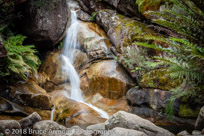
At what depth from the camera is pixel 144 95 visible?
226 inches

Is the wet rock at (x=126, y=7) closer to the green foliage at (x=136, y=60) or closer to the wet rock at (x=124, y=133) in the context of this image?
the green foliage at (x=136, y=60)

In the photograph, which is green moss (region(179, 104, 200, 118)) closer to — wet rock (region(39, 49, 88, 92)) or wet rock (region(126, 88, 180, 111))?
wet rock (region(126, 88, 180, 111))

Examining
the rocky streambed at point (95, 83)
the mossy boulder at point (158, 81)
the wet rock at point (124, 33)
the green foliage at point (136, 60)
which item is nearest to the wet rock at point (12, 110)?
the rocky streambed at point (95, 83)

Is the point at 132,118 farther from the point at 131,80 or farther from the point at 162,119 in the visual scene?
the point at 131,80

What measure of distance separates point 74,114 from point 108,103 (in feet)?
5.23

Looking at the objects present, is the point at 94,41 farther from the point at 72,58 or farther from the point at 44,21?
the point at 44,21

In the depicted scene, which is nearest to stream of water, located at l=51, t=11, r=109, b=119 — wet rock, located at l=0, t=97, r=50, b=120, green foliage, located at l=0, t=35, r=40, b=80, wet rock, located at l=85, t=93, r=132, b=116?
wet rock, located at l=85, t=93, r=132, b=116

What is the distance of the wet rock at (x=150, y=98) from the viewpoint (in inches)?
207

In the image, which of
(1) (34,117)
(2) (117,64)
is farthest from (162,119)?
(1) (34,117)

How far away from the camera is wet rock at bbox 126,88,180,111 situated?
5258 millimetres

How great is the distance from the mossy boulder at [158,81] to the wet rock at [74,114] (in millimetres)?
2029

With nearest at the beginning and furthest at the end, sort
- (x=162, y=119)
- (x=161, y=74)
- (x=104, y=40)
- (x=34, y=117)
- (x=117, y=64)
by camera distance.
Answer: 1. (x=34, y=117)
2. (x=162, y=119)
3. (x=161, y=74)
4. (x=117, y=64)
5. (x=104, y=40)

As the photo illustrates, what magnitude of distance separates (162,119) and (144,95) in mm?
984

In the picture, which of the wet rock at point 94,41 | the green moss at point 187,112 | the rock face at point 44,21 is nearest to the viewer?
the green moss at point 187,112
